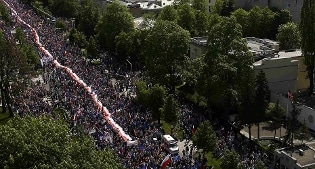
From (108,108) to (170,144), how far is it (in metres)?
9.81

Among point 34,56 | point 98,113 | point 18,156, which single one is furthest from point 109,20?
point 18,156

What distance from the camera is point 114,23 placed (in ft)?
239

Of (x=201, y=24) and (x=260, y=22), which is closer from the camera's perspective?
(x=260, y=22)

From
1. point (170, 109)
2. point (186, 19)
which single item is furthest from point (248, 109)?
point (186, 19)

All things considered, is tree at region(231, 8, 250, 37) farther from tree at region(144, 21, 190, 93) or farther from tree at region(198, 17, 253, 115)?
tree at region(198, 17, 253, 115)

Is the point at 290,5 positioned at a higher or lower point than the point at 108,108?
higher

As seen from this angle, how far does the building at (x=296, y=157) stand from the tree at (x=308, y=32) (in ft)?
48.4

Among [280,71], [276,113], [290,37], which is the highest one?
[290,37]

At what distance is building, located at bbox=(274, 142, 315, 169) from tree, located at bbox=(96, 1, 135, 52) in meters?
40.8

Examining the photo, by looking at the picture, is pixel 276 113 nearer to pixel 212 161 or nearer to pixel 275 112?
pixel 275 112

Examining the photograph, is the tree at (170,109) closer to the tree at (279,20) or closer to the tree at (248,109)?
the tree at (248,109)

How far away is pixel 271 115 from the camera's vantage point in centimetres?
4616

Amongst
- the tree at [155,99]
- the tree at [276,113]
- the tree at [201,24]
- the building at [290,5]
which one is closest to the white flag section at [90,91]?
the tree at [155,99]

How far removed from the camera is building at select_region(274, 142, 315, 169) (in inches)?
1339
